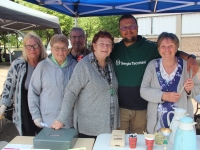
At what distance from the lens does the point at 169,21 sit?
13.7m

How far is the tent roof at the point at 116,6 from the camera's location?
2977 millimetres

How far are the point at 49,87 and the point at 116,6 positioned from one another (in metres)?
1.77

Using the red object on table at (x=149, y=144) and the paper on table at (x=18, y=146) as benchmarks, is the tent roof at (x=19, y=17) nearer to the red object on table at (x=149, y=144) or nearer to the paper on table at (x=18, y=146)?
the paper on table at (x=18, y=146)

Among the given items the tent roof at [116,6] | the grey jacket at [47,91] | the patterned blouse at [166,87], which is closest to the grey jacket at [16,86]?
the grey jacket at [47,91]

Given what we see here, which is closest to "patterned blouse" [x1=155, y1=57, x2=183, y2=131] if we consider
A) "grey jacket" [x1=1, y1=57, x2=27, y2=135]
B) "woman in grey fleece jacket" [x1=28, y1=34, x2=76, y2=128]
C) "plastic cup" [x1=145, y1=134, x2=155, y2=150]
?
"plastic cup" [x1=145, y1=134, x2=155, y2=150]

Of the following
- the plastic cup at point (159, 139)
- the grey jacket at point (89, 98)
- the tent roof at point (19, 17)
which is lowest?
the plastic cup at point (159, 139)

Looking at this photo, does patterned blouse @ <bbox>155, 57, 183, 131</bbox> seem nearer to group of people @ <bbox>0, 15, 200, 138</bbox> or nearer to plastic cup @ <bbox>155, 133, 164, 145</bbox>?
group of people @ <bbox>0, 15, 200, 138</bbox>

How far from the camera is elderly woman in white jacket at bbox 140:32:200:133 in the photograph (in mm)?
1871

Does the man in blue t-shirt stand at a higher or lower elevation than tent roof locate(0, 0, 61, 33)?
lower

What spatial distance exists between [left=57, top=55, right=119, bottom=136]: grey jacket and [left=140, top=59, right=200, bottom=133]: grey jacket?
0.30 metres

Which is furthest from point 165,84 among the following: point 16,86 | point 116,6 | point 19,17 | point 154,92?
point 19,17

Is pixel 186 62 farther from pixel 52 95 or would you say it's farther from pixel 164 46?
pixel 52 95

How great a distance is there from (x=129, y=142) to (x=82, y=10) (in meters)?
2.55

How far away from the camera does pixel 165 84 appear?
6.30ft
